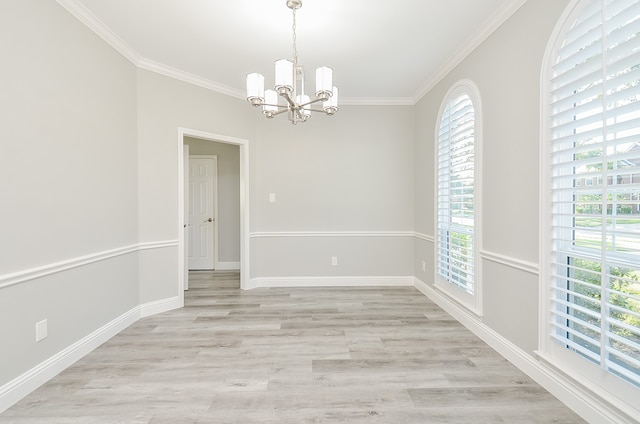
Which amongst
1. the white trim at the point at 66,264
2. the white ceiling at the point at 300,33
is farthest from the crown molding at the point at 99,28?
the white trim at the point at 66,264

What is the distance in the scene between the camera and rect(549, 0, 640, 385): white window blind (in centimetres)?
145

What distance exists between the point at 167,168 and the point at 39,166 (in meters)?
1.42

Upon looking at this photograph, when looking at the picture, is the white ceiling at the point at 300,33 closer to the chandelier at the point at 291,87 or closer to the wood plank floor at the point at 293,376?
the chandelier at the point at 291,87

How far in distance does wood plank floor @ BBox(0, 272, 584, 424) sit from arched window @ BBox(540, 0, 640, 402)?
18.6 inches

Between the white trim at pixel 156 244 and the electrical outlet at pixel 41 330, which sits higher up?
the white trim at pixel 156 244

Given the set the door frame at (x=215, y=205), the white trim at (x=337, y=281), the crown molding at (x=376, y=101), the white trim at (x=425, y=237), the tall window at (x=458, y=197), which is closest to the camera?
the tall window at (x=458, y=197)

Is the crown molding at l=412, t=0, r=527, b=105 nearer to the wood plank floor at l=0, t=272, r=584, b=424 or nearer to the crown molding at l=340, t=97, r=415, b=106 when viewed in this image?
the crown molding at l=340, t=97, r=415, b=106

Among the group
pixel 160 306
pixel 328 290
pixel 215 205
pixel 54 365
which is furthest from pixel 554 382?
pixel 215 205

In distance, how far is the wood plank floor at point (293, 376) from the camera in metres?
1.74

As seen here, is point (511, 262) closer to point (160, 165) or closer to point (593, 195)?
point (593, 195)

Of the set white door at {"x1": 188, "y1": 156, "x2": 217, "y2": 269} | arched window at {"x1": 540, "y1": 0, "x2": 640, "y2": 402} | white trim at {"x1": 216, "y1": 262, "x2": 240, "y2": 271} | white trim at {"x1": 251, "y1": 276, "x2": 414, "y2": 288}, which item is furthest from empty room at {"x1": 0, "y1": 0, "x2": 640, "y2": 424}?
white door at {"x1": 188, "y1": 156, "x2": 217, "y2": 269}

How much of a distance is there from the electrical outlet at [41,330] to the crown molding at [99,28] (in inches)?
90.7

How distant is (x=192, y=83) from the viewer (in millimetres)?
3623

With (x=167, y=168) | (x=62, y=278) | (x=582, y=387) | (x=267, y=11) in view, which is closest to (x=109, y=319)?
(x=62, y=278)
